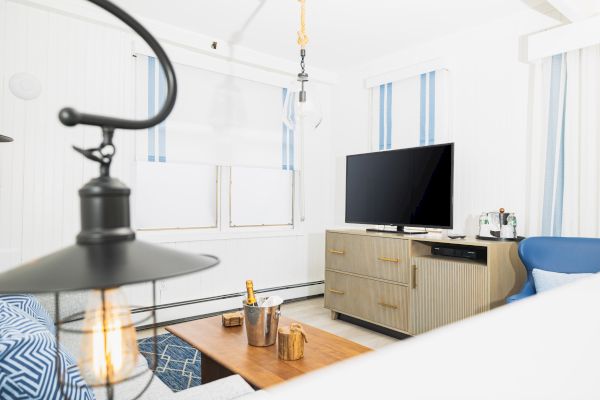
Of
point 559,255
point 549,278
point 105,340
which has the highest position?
point 105,340

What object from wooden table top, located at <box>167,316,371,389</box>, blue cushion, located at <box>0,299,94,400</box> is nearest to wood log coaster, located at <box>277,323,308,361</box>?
wooden table top, located at <box>167,316,371,389</box>

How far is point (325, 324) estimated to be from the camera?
3621 mm

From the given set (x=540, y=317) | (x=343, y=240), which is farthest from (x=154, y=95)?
(x=540, y=317)

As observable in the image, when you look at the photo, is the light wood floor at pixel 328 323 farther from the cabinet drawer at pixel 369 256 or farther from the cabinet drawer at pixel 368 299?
the cabinet drawer at pixel 369 256

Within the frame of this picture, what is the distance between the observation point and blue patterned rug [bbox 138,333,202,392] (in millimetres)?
2357

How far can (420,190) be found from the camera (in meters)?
3.29

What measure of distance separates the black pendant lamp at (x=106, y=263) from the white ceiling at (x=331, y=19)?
2.97 metres

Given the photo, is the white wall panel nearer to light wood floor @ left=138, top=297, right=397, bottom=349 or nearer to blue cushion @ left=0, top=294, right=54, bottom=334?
light wood floor @ left=138, top=297, right=397, bottom=349

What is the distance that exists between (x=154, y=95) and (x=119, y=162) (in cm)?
68

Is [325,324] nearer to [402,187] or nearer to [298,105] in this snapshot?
[402,187]

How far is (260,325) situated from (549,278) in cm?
165

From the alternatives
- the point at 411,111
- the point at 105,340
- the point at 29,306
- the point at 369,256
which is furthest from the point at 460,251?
the point at 105,340

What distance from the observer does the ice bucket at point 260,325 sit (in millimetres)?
1915

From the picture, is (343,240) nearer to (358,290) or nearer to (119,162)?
(358,290)
